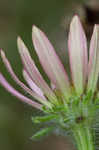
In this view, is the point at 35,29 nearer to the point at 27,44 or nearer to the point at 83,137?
the point at 83,137

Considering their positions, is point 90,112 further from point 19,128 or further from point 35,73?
point 19,128

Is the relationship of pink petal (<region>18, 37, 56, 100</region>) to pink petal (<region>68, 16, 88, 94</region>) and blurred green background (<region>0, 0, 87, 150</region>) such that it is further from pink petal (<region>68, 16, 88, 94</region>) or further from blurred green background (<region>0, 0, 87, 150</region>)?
blurred green background (<region>0, 0, 87, 150</region>)

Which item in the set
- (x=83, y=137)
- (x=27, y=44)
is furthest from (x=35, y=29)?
(x=27, y=44)

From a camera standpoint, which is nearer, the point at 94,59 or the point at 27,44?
the point at 94,59

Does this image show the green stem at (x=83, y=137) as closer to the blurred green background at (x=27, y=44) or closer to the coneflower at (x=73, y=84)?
the coneflower at (x=73, y=84)

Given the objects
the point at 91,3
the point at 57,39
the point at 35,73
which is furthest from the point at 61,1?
the point at 35,73

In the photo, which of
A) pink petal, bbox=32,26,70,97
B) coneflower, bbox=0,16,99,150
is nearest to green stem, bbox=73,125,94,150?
coneflower, bbox=0,16,99,150
